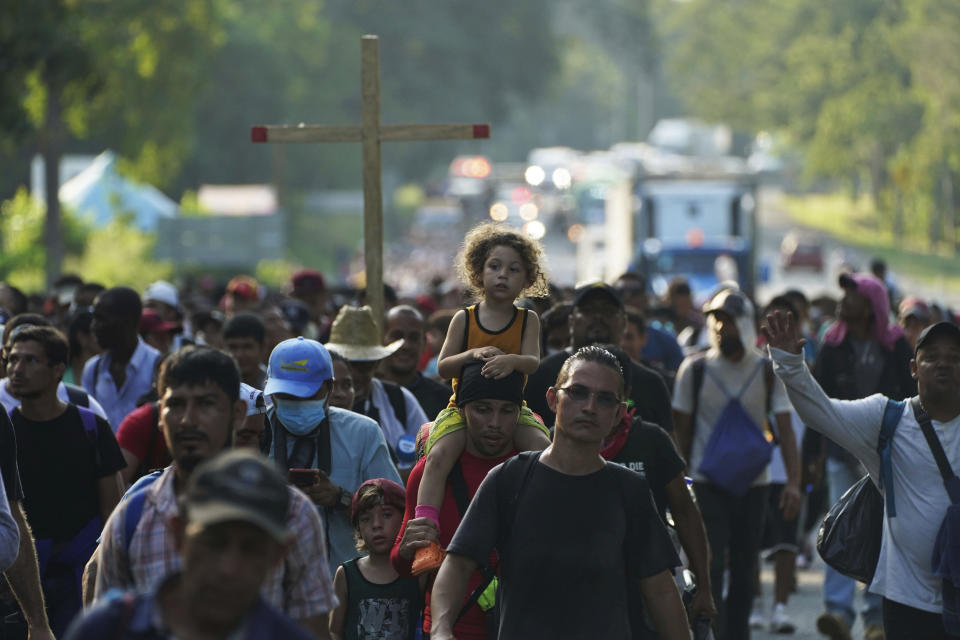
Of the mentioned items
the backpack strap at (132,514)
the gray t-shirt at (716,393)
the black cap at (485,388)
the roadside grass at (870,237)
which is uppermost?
the black cap at (485,388)

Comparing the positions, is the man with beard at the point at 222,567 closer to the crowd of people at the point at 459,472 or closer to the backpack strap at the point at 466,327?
the crowd of people at the point at 459,472

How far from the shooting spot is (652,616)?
5.48m

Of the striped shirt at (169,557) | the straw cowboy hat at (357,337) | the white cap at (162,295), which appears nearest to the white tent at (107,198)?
the white cap at (162,295)

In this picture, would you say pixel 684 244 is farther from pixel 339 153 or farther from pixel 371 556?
pixel 339 153

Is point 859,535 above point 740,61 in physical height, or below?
below

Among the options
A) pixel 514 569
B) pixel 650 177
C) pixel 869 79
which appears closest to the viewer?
pixel 514 569

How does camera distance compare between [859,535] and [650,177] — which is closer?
[859,535]

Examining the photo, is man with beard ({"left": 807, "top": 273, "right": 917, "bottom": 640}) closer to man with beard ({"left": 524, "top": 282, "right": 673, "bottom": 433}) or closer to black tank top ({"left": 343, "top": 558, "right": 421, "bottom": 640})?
man with beard ({"left": 524, "top": 282, "right": 673, "bottom": 433})

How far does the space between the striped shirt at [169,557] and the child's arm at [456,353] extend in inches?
78.7

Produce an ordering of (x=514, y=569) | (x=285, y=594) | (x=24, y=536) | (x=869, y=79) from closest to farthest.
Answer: (x=285, y=594) → (x=514, y=569) → (x=24, y=536) → (x=869, y=79)

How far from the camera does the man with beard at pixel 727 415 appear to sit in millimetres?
9508

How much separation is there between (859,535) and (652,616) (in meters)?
1.67

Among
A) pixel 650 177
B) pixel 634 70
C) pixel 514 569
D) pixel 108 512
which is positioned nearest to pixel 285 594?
pixel 514 569

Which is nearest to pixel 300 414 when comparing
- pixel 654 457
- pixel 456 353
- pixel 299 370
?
pixel 299 370
